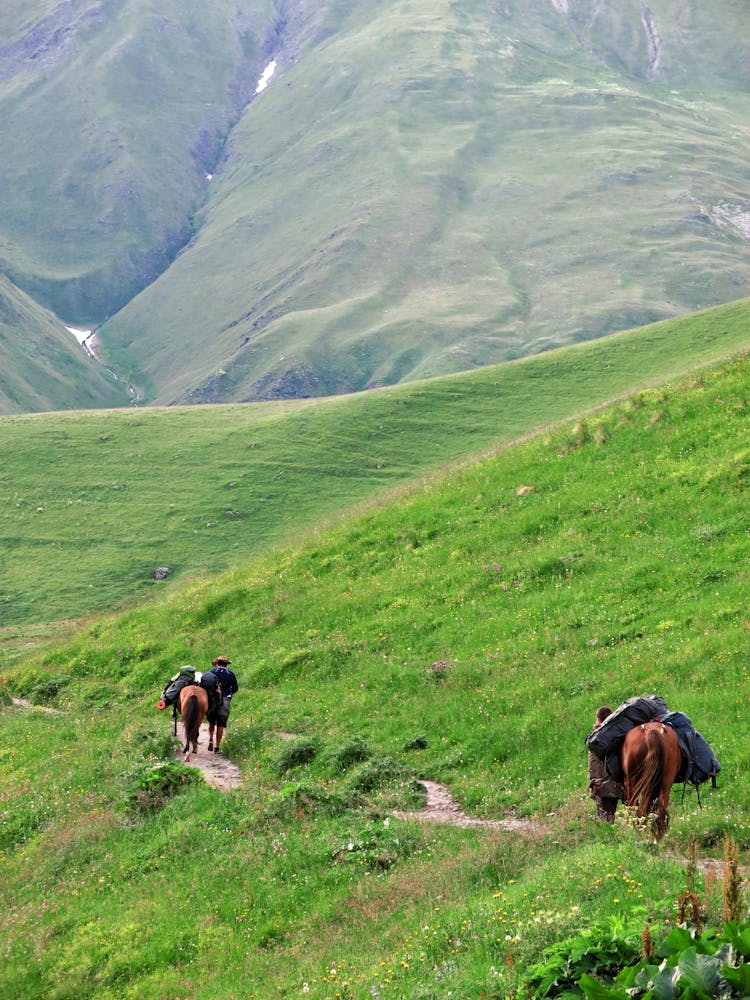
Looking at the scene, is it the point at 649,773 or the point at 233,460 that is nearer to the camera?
the point at 649,773

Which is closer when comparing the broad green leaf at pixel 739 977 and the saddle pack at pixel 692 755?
the broad green leaf at pixel 739 977

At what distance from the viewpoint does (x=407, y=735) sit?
2164cm

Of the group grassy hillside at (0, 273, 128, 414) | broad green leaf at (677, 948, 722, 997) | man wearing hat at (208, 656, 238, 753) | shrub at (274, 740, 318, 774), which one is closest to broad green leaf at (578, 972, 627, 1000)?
broad green leaf at (677, 948, 722, 997)

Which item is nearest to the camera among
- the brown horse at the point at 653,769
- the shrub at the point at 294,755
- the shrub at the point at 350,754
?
the brown horse at the point at 653,769

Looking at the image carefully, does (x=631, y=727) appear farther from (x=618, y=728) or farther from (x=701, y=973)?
(x=701, y=973)

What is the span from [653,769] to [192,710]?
41.6 ft

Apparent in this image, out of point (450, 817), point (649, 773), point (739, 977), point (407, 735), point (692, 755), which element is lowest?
point (407, 735)

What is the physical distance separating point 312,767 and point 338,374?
145971mm

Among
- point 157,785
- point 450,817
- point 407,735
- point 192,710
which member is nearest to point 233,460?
point 192,710

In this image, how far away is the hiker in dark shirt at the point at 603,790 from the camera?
1420cm

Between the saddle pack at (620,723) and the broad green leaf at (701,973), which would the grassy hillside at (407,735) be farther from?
the broad green leaf at (701,973)

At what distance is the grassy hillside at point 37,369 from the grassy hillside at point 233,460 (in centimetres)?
9366

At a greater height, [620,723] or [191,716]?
[620,723]

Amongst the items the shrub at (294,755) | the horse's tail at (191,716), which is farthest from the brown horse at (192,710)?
the shrub at (294,755)
